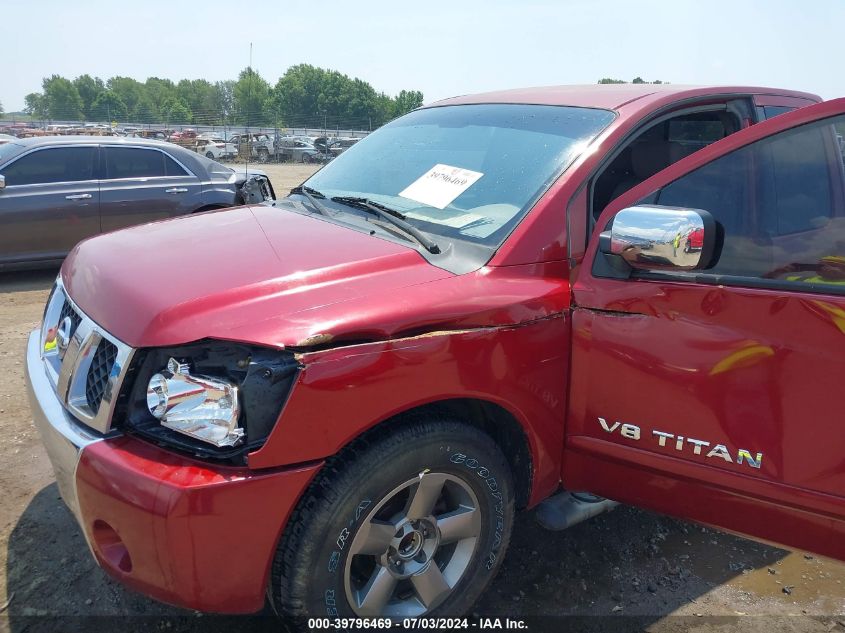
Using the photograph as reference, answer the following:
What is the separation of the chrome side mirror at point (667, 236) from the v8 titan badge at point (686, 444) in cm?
56

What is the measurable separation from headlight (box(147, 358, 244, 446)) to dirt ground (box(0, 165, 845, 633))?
3.20 feet

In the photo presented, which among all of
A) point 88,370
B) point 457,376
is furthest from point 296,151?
point 457,376

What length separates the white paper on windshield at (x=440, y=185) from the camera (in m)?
2.65

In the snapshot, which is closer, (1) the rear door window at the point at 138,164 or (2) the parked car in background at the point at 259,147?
(1) the rear door window at the point at 138,164

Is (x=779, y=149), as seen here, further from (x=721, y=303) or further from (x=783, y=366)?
(x=783, y=366)

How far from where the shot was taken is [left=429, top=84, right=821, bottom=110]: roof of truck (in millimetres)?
2729

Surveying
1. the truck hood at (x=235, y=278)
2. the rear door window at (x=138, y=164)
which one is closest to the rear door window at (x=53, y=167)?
the rear door window at (x=138, y=164)

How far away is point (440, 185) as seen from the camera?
8.99 feet

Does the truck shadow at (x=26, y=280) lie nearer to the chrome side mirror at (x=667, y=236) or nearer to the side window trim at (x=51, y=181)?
the side window trim at (x=51, y=181)

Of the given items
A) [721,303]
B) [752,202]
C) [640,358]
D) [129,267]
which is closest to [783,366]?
[721,303]

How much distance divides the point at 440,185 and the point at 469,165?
16cm

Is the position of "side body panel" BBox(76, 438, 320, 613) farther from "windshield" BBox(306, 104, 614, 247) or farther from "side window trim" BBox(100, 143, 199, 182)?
"side window trim" BBox(100, 143, 199, 182)

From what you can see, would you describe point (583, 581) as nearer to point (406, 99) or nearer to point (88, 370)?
point (88, 370)

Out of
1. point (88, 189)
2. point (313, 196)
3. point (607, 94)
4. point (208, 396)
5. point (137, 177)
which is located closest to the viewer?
point (208, 396)
